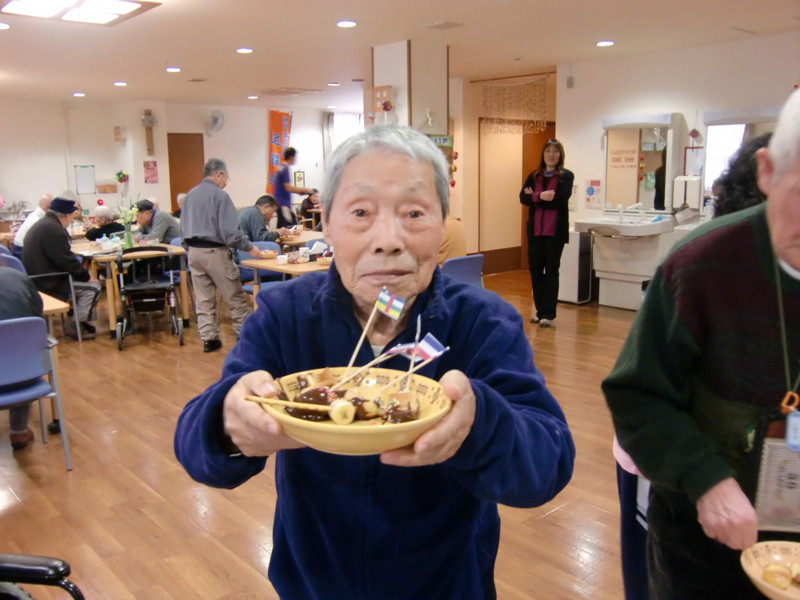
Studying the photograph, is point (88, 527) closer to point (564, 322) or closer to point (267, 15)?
point (267, 15)

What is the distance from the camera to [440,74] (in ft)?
21.6

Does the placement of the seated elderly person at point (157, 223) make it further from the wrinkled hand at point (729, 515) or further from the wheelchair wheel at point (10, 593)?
the wrinkled hand at point (729, 515)

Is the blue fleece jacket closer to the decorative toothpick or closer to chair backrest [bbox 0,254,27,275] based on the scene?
the decorative toothpick

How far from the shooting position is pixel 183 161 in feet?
40.9

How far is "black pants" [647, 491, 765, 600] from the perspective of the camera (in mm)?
1145

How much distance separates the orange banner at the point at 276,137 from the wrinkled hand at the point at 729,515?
12796 millimetres

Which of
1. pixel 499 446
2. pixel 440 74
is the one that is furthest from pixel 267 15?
pixel 499 446

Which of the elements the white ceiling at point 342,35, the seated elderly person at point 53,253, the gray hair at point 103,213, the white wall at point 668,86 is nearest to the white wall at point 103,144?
the white ceiling at point 342,35

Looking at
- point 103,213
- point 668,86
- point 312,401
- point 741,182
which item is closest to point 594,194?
point 668,86

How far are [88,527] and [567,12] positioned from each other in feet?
15.6

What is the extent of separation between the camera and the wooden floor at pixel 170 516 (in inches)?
97.5

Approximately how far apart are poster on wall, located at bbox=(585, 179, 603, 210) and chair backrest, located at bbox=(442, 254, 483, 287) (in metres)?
3.58

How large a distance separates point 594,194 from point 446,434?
24.2ft

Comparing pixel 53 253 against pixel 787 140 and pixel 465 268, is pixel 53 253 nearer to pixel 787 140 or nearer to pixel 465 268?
pixel 465 268
